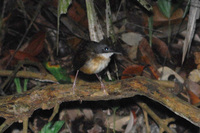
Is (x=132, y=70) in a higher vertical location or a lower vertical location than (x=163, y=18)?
lower

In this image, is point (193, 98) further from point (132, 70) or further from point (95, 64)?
point (95, 64)

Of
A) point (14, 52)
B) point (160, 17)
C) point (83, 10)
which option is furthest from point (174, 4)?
point (14, 52)

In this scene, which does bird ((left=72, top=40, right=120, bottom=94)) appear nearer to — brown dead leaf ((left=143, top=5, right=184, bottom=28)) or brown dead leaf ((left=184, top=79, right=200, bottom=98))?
brown dead leaf ((left=184, top=79, right=200, bottom=98))

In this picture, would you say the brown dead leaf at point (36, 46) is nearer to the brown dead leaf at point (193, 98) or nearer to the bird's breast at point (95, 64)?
the bird's breast at point (95, 64)

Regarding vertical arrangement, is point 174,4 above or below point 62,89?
above

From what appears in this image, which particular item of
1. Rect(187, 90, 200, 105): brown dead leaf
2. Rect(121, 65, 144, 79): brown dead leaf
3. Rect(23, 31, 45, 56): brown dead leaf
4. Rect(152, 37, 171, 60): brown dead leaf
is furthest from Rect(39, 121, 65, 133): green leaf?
Rect(152, 37, 171, 60): brown dead leaf

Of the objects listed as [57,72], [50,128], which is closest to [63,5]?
[57,72]

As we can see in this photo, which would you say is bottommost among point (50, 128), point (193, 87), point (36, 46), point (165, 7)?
point (50, 128)

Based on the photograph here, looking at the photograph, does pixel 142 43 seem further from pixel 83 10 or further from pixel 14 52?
pixel 14 52
